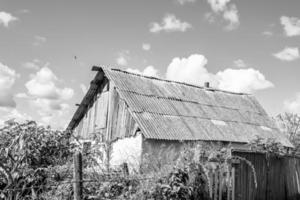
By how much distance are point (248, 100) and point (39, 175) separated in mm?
16806

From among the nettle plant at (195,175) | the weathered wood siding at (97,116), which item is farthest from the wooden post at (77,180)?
the weathered wood siding at (97,116)

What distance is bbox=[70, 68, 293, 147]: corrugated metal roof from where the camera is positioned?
14.0 metres

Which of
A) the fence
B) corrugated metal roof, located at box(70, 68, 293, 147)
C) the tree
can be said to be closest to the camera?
the fence

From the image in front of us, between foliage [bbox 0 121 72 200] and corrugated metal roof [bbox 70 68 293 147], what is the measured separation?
14.2ft

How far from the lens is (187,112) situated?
16.1m

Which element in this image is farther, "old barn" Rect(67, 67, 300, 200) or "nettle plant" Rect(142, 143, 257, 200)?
"old barn" Rect(67, 67, 300, 200)

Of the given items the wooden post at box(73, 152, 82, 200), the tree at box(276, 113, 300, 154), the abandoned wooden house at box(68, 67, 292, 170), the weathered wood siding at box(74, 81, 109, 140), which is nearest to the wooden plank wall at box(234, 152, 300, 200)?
the abandoned wooden house at box(68, 67, 292, 170)

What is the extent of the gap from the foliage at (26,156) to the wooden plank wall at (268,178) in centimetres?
474

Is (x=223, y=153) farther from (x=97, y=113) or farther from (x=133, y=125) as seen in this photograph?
(x=97, y=113)

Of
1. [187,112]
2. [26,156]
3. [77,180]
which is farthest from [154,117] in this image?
[77,180]

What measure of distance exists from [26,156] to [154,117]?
6879 millimetres

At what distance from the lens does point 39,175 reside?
8.13 metres

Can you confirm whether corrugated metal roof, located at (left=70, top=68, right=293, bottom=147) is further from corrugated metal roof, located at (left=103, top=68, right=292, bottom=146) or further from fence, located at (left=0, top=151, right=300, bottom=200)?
fence, located at (left=0, top=151, right=300, bottom=200)

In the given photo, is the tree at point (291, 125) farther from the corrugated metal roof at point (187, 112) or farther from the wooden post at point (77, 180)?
the wooden post at point (77, 180)
